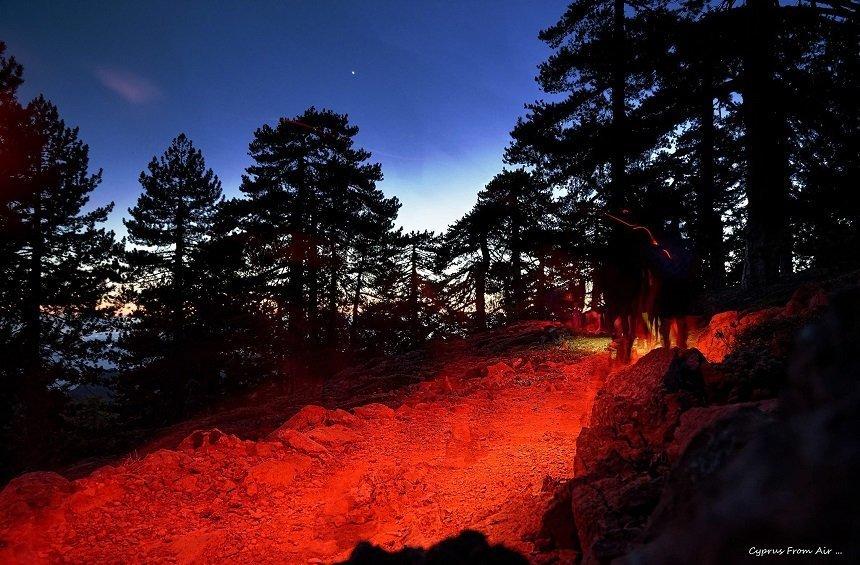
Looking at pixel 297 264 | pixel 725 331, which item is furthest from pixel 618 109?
pixel 297 264

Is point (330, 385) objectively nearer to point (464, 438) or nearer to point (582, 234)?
point (464, 438)

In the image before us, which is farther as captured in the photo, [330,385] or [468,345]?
[468,345]

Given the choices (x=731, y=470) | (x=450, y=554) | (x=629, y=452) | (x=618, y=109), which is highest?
(x=618, y=109)

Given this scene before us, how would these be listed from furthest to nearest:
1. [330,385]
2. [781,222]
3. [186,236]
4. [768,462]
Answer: [186,236], [330,385], [781,222], [768,462]

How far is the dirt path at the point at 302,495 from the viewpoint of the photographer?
3736mm

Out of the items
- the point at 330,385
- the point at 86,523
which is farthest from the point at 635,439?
the point at 330,385

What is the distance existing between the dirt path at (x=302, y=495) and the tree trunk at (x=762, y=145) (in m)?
8.43

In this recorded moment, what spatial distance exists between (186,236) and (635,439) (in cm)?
2469

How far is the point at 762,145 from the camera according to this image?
1116 centimetres

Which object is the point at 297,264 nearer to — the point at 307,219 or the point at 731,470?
the point at 307,219

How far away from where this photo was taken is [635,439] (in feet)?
11.2

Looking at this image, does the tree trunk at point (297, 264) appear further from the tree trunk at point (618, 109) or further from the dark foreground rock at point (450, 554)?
the dark foreground rock at point (450, 554)

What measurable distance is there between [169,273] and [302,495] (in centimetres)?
2155

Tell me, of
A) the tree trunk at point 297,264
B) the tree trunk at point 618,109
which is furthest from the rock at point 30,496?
the tree trunk at point 297,264
